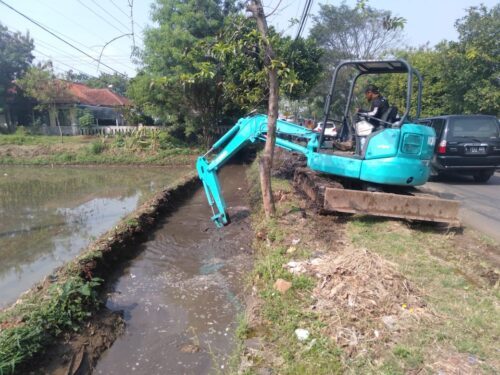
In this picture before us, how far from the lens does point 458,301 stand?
3.88m

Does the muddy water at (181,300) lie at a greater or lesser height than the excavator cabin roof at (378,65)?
lesser

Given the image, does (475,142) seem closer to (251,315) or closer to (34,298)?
(251,315)

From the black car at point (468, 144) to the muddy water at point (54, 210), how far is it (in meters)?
9.35

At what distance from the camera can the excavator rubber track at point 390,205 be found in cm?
613

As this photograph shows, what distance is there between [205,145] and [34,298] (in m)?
19.9

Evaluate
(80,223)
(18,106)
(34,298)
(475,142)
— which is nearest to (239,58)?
(34,298)

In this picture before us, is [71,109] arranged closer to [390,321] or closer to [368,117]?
[368,117]

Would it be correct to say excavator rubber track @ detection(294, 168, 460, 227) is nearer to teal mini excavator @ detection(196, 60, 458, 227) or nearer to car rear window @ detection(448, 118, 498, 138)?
teal mini excavator @ detection(196, 60, 458, 227)

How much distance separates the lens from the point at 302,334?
352 centimetres

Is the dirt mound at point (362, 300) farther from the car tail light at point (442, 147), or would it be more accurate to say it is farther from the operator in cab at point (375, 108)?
the car tail light at point (442, 147)

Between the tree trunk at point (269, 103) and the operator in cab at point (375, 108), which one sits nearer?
the tree trunk at point (269, 103)

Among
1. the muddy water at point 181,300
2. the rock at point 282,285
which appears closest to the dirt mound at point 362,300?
the rock at point 282,285

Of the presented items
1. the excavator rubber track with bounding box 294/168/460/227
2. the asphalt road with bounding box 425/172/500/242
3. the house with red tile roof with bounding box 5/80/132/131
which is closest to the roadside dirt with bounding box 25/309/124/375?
the excavator rubber track with bounding box 294/168/460/227

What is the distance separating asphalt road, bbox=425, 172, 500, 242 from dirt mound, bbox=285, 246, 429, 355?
332 cm
